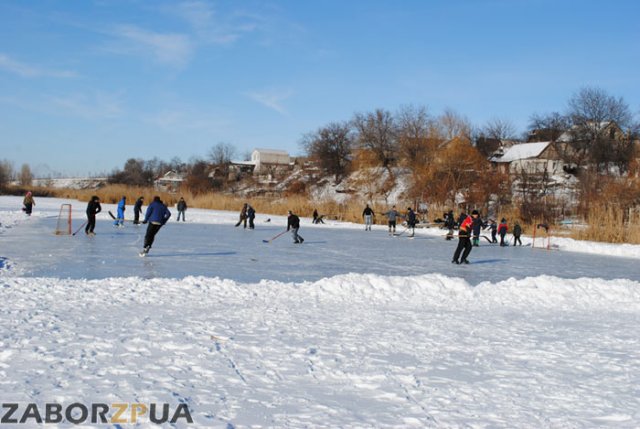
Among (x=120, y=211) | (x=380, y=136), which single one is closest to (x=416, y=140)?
(x=380, y=136)

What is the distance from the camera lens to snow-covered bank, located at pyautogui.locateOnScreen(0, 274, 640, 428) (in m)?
3.96

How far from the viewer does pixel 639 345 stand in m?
6.24

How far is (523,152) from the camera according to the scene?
206ft

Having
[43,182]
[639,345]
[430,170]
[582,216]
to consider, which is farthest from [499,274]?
[43,182]

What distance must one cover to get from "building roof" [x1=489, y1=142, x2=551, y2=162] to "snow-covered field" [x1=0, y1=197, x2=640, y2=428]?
53401 millimetres

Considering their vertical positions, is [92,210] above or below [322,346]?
above

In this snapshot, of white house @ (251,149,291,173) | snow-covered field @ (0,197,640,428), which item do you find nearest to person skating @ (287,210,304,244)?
snow-covered field @ (0,197,640,428)

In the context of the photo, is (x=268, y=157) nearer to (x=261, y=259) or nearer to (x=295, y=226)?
(x=295, y=226)

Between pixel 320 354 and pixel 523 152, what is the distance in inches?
2452

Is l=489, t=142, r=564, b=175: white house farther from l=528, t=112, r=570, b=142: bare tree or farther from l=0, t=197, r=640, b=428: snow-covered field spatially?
l=0, t=197, r=640, b=428: snow-covered field

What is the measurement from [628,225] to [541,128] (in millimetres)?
51047

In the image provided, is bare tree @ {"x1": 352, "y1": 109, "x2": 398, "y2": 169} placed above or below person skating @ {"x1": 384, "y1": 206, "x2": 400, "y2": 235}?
above

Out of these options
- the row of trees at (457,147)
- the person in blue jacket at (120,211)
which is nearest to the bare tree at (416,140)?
the row of trees at (457,147)

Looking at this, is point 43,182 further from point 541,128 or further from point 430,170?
point 541,128
